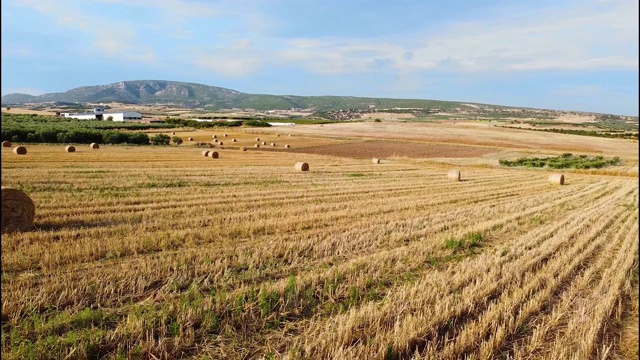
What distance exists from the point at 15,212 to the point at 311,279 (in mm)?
6866

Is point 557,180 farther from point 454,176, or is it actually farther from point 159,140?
point 159,140

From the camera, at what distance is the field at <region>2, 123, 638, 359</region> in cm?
535

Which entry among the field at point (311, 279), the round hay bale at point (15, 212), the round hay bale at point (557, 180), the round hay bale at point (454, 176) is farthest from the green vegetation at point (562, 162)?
the round hay bale at point (15, 212)

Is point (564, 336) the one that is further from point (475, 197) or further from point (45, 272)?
point (475, 197)

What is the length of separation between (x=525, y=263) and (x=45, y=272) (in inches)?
330

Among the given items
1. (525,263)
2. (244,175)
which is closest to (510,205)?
(525,263)

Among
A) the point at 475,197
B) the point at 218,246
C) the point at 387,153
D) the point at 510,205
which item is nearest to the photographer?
the point at 218,246

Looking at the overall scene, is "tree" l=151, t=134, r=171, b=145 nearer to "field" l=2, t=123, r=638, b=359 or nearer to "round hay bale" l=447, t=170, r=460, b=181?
"round hay bale" l=447, t=170, r=460, b=181

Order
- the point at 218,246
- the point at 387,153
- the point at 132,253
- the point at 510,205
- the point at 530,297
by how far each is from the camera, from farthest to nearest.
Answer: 1. the point at 387,153
2. the point at 510,205
3. the point at 218,246
4. the point at 132,253
5. the point at 530,297

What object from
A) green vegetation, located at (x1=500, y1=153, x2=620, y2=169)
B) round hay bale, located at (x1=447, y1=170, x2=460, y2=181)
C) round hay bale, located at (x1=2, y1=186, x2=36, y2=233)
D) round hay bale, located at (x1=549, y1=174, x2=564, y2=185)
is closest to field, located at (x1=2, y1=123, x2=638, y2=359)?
round hay bale, located at (x1=2, y1=186, x2=36, y2=233)

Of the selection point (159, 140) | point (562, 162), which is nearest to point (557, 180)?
point (562, 162)

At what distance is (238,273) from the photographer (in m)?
7.73

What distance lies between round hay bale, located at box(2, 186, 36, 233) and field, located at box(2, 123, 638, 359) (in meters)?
0.42

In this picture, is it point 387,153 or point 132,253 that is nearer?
point 132,253
